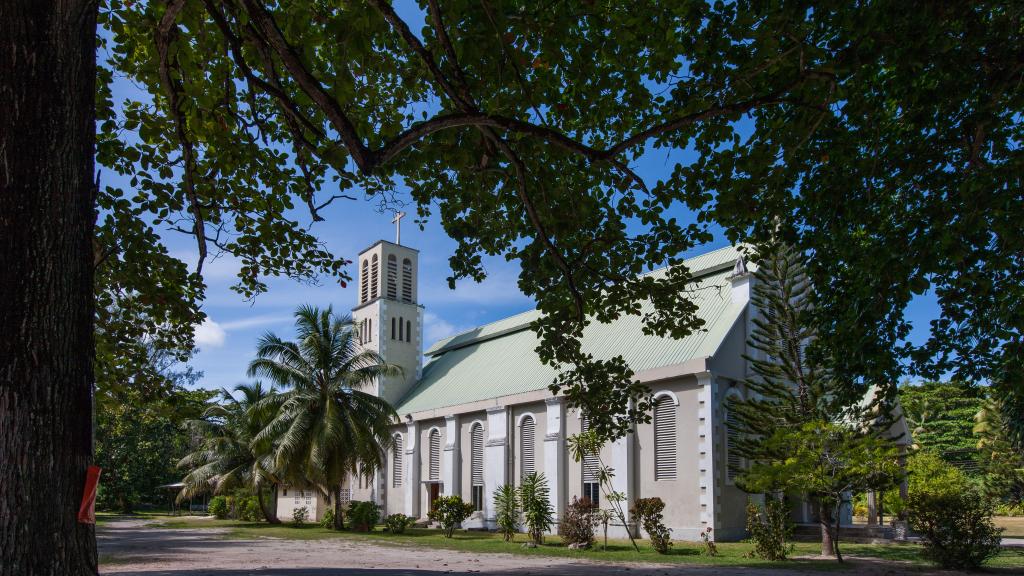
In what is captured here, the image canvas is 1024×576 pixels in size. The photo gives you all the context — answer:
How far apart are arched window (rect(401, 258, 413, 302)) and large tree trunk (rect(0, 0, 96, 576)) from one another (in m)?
37.7

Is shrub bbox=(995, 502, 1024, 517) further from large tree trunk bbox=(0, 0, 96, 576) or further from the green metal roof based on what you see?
large tree trunk bbox=(0, 0, 96, 576)

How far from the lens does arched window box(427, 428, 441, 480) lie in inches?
1304

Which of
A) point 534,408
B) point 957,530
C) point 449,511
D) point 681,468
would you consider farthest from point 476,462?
point 957,530

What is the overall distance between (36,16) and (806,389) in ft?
67.3

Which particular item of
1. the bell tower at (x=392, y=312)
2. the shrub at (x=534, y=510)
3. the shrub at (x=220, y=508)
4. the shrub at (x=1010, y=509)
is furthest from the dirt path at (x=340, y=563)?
the shrub at (x=1010, y=509)

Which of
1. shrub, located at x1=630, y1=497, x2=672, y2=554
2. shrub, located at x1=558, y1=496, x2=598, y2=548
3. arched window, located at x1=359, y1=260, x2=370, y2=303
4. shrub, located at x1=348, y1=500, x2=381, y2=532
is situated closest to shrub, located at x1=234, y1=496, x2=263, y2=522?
shrub, located at x1=348, y1=500, x2=381, y2=532

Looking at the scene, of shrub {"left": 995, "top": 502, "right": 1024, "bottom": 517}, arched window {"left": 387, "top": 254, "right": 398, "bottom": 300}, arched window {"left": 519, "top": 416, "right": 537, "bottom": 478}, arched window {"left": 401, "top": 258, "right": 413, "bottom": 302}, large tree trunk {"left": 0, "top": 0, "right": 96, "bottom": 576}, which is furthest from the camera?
arched window {"left": 401, "top": 258, "right": 413, "bottom": 302}

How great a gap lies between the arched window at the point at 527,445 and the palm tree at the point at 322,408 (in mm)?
5152

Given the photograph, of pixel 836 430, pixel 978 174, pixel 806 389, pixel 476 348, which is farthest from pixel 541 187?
pixel 476 348

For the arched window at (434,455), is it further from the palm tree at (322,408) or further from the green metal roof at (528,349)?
the palm tree at (322,408)

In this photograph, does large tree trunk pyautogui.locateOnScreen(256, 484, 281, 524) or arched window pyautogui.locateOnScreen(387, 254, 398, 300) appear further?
arched window pyautogui.locateOnScreen(387, 254, 398, 300)

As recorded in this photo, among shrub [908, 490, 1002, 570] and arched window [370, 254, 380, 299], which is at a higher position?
arched window [370, 254, 380, 299]

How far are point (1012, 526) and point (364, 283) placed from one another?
33.3 m

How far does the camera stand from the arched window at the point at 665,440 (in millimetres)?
22719
